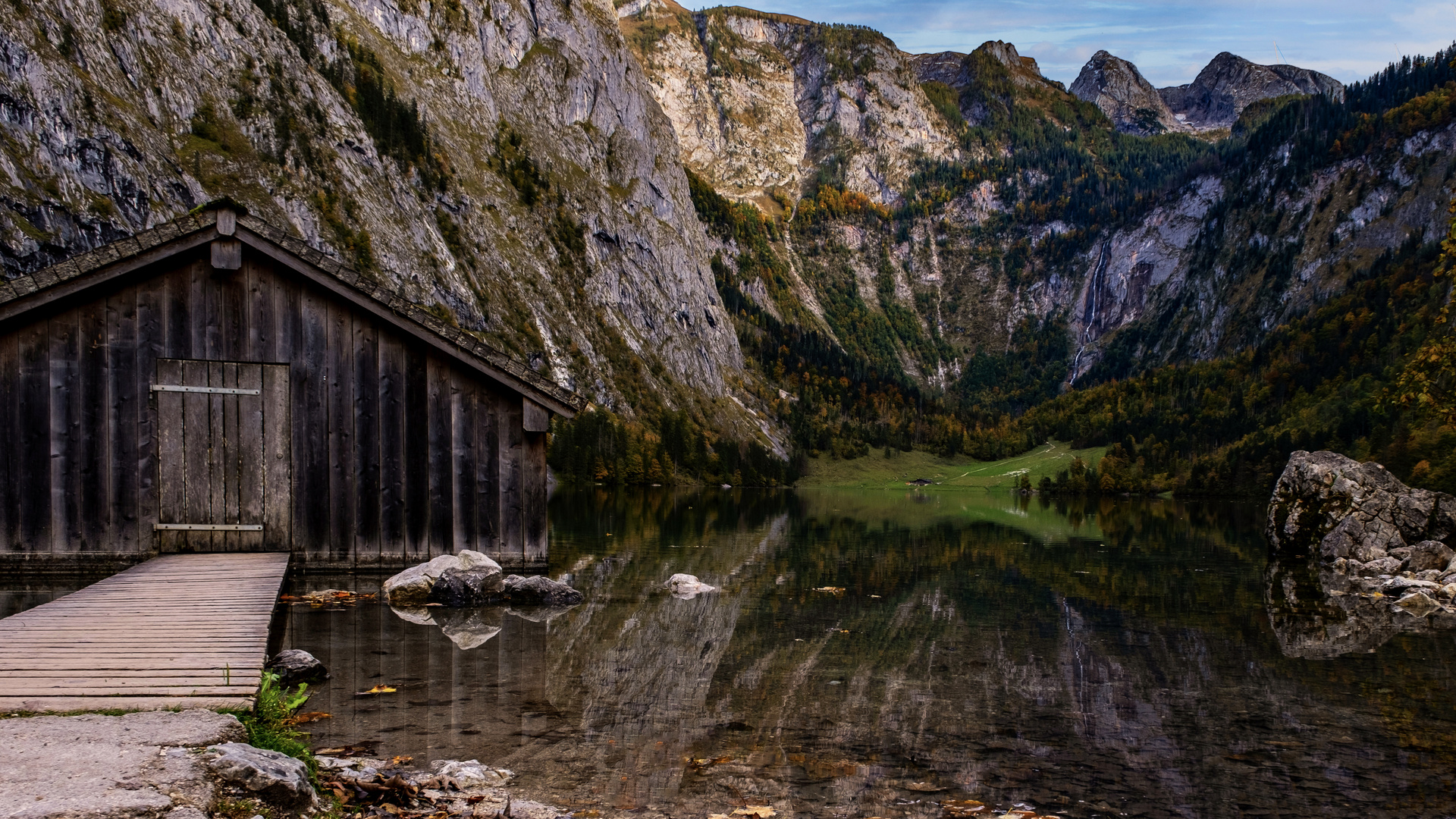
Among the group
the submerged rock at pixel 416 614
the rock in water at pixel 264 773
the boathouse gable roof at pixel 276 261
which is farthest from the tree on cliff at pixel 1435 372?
the rock in water at pixel 264 773

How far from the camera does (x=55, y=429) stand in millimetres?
18578

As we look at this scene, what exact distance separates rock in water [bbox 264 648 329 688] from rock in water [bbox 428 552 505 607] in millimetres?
5839

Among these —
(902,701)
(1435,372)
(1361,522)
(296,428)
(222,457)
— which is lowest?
(1361,522)

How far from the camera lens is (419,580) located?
19.0 m

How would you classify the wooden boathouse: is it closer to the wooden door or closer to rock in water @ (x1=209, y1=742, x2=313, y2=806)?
the wooden door

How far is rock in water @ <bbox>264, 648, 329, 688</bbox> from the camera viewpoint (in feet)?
42.1

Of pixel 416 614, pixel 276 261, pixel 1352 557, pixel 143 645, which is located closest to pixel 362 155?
pixel 276 261

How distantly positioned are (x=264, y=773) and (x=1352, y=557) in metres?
34.9

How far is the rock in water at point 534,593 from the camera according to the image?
65.8 ft

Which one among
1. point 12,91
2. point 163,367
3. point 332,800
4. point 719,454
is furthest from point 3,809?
point 719,454

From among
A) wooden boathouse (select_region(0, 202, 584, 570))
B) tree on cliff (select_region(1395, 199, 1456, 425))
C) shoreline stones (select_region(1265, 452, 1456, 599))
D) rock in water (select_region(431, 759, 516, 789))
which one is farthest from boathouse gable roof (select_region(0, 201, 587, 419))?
tree on cliff (select_region(1395, 199, 1456, 425))

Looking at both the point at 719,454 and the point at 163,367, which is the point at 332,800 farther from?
the point at 719,454

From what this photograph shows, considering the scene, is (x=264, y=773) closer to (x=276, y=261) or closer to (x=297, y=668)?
(x=297, y=668)

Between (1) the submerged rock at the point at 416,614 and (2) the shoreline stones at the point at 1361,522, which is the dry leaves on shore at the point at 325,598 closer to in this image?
(1) the submerged rock at the point at 416,614
